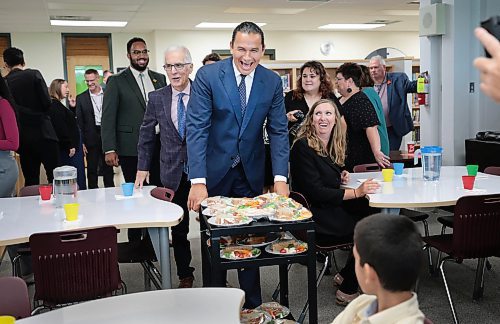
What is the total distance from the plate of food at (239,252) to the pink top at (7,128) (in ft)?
6.35

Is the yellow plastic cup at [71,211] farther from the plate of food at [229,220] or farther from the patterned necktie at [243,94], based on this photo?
the patterned necktie at [243,94]

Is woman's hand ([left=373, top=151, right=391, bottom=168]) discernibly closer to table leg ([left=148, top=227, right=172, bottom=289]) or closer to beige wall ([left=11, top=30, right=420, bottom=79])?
table leg ([left=148, top=227, right=172, bottom=289])

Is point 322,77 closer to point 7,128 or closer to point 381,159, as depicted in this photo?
point 381,159

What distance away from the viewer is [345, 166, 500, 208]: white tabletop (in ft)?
9.49

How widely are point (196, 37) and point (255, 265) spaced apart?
9357mm

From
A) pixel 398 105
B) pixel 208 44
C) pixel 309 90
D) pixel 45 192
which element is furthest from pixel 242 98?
pixel 208 44

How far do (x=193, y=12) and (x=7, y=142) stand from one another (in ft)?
18.9

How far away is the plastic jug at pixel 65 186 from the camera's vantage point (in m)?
3.17

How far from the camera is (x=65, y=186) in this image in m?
3.20

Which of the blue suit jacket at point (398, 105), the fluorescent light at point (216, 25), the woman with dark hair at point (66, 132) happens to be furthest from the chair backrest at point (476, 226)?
the fluorescent light at point (216, 25)

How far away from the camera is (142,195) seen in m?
3.32

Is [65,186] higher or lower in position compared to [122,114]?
lower

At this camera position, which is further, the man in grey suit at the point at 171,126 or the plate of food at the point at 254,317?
the man in grey suit at the point at 171,126

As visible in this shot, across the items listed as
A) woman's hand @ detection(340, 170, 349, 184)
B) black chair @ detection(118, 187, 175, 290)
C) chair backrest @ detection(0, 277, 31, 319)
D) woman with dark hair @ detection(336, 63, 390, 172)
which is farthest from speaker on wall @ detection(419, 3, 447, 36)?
chair backrest @ detection(0, 277, 31, 319)
